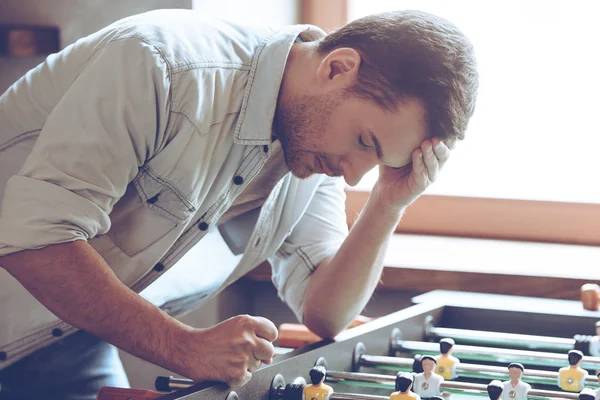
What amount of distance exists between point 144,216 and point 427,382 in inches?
19.9

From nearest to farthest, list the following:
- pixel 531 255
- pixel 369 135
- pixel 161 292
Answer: pixel 369 135, pixel 161 292, pixel 531 255

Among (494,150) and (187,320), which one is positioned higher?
(494,150)

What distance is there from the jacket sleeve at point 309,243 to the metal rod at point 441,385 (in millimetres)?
424

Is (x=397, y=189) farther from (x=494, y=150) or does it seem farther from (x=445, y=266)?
(x=494, y=150)

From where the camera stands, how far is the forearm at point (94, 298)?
1133 mm

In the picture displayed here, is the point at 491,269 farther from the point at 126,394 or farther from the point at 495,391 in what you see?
the point at 126,394

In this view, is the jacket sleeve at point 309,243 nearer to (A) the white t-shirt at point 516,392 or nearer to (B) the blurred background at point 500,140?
(B) the blurred background at point 500,140

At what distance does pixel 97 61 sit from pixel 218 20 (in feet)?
0.88

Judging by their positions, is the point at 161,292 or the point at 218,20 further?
the point at 161,292

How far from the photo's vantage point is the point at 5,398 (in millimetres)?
1411

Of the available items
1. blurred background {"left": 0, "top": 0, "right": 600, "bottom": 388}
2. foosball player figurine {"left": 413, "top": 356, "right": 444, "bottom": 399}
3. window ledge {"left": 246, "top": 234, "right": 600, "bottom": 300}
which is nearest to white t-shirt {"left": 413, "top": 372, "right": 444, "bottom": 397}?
foosball player figurine {"left": 413, "top": 356, "right": 444, "bottom": 399}

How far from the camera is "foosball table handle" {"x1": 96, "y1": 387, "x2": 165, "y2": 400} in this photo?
1.02m

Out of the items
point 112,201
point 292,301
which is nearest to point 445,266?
point 292,301

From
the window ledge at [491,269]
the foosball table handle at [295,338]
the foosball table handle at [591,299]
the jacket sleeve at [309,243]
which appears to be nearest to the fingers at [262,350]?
the foosball table handle at [295,338]
